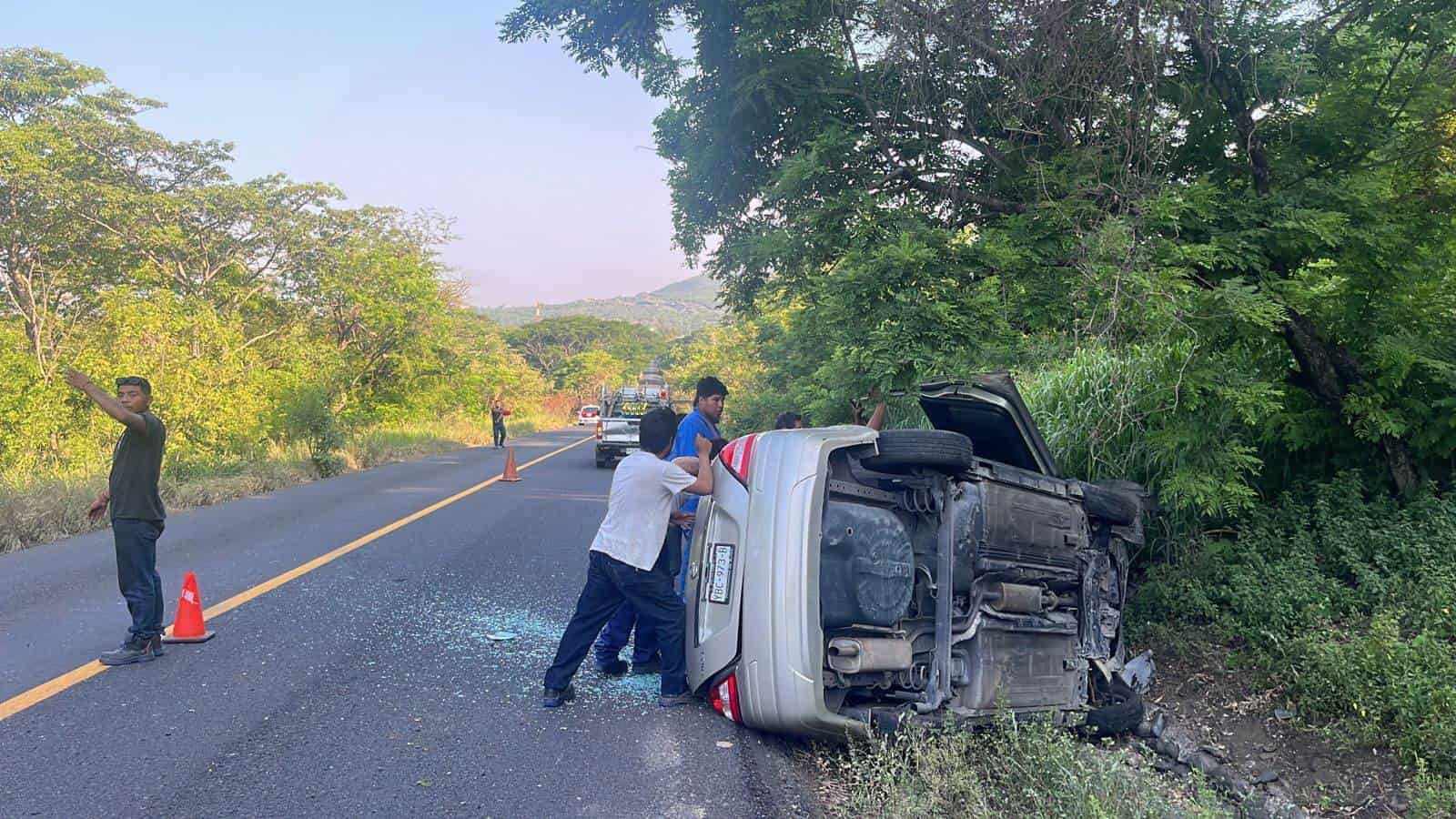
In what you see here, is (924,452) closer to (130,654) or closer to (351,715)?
(351,715)

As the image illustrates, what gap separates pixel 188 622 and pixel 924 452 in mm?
4827

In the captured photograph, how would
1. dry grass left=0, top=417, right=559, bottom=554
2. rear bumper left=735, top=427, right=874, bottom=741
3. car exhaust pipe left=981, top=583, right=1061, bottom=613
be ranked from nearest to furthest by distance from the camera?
1. rear bumper left=735, top=427, right=874, bottom=741
2. car exhaust pipe left=981, top=583, right=1061, bottom=613
3. dry grass left=0, top=417, right=559, bottom=554

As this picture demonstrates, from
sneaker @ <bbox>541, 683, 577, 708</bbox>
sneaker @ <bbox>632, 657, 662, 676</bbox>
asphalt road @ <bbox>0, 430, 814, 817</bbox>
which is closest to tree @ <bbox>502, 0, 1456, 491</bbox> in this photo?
sneaker @ <bbox>632, 657, 662, 676</bbox>

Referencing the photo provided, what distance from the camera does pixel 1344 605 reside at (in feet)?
19.0

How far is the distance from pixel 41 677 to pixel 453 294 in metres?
31.7

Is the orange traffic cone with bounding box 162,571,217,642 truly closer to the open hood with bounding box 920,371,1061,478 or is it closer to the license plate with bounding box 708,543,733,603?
the license plate with bounding box 708,543,733,603

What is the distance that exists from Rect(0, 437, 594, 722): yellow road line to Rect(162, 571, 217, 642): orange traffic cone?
267 mm

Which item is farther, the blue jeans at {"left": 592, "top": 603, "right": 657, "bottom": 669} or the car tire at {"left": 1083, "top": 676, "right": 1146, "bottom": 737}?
the blue jeans at {"left": 592, "top": 603, "right": 657, "bottom": 669}

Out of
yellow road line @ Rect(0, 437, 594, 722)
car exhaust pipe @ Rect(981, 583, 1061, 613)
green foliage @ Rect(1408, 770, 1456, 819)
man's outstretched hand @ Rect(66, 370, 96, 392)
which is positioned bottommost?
green foliage @ Rect(1408, 770, 1456, 819)

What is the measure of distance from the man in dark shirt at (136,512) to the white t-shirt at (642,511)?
2.86m

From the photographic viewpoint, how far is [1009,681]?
15.4ft

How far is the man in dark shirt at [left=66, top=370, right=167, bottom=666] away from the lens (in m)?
5.77

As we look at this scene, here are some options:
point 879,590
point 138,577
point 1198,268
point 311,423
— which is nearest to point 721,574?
point 879,590

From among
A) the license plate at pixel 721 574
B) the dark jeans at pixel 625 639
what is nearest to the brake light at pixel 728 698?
the license plate at pixel 721 574
